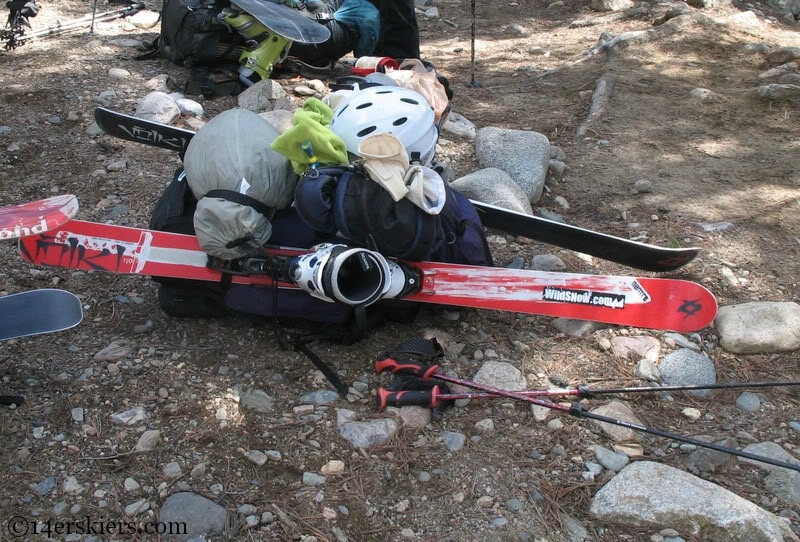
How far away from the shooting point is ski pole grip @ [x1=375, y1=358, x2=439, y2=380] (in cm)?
Answer: 269

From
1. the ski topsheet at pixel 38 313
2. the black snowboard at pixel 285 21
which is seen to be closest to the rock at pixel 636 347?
the ski topsheet at pixel 38 313

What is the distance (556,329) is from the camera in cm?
318

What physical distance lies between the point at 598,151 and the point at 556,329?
2.05m

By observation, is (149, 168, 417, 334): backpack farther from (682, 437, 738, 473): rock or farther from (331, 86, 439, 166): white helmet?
(682, 437, 738, 473): rock

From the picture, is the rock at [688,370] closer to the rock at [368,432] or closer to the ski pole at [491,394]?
the ski pole at [491,394]

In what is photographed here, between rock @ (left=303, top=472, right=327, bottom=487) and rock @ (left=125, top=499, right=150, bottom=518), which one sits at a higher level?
rock @ (left=125, top=499, right=150, bottom=518)

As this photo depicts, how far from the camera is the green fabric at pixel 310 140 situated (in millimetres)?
2781

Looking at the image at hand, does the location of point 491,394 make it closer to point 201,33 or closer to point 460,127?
point 460,127

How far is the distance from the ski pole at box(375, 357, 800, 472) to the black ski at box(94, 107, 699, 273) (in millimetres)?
998

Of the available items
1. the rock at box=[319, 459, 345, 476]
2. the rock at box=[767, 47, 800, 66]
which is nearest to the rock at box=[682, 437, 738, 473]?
the rock at box=[319, 459, 345, 476]

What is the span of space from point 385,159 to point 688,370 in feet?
5.01

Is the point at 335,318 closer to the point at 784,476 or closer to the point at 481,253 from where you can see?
the point at 481,253

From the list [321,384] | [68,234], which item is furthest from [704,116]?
[68,234]

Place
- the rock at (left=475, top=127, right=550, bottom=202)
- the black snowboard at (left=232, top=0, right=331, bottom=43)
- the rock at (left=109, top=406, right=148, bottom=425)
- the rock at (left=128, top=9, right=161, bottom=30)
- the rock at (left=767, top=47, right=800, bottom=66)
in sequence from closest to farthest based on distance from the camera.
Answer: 1. the rock at (left=109, top=406, right=148, bottom=425)
2. the rock at (left=475, top=127, right=550, bottom=202)
3. the black snowboard at (left=232, top=0, right=331, bottom=43)
4. the rock at (left=767, top=47, right=800, bottom=66)
5. the rock at (left=128, top=9, right=161, bottom=30)
